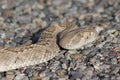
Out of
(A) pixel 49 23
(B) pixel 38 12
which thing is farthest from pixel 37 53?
(B) pixel 38 12

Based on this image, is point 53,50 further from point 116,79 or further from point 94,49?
point 116,79

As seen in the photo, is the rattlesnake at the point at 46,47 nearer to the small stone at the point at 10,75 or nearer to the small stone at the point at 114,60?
the small stone at the point at 10,75

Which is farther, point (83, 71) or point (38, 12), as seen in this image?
point (38, 12)

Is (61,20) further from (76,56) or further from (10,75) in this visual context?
(10,75)

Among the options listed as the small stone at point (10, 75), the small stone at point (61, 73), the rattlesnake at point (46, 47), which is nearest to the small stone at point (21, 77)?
the small stone at point (10, 75)

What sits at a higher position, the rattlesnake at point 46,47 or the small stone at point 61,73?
the rattlesnake at point 46,47

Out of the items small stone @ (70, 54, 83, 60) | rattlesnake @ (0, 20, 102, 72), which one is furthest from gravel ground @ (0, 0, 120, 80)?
rattlesnake @ (0, 20, 102, 72)
